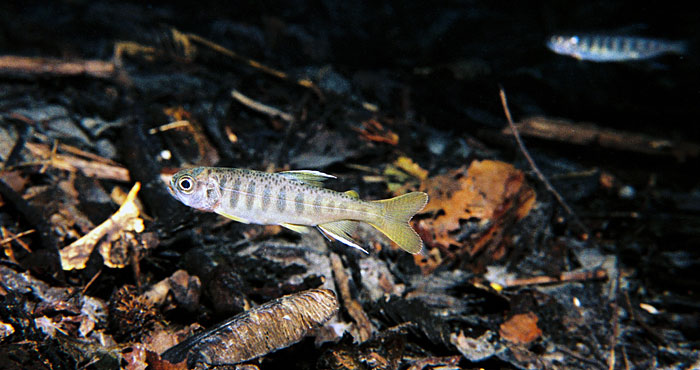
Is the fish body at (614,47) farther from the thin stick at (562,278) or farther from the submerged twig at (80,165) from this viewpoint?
the submerged twig at (80,165)

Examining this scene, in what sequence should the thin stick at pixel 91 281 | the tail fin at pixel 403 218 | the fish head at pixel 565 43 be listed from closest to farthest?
the tail fin at pixel 403 218, the thin stick at pixel 91 281, the fish head at pixel 565 43

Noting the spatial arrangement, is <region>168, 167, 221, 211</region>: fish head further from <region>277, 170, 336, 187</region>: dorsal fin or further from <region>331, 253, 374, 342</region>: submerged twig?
<region>331, 253, 374, 342</region>: submerged twig

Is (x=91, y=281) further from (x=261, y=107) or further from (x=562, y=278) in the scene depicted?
(x=562, y=278)

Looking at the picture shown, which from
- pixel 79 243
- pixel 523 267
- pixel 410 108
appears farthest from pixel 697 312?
pixel 79 243

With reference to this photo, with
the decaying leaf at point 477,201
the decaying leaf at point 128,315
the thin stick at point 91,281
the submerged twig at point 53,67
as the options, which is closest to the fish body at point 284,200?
the decaying leaf at point 128,315

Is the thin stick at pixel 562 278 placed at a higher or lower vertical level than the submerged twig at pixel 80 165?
A: higher
